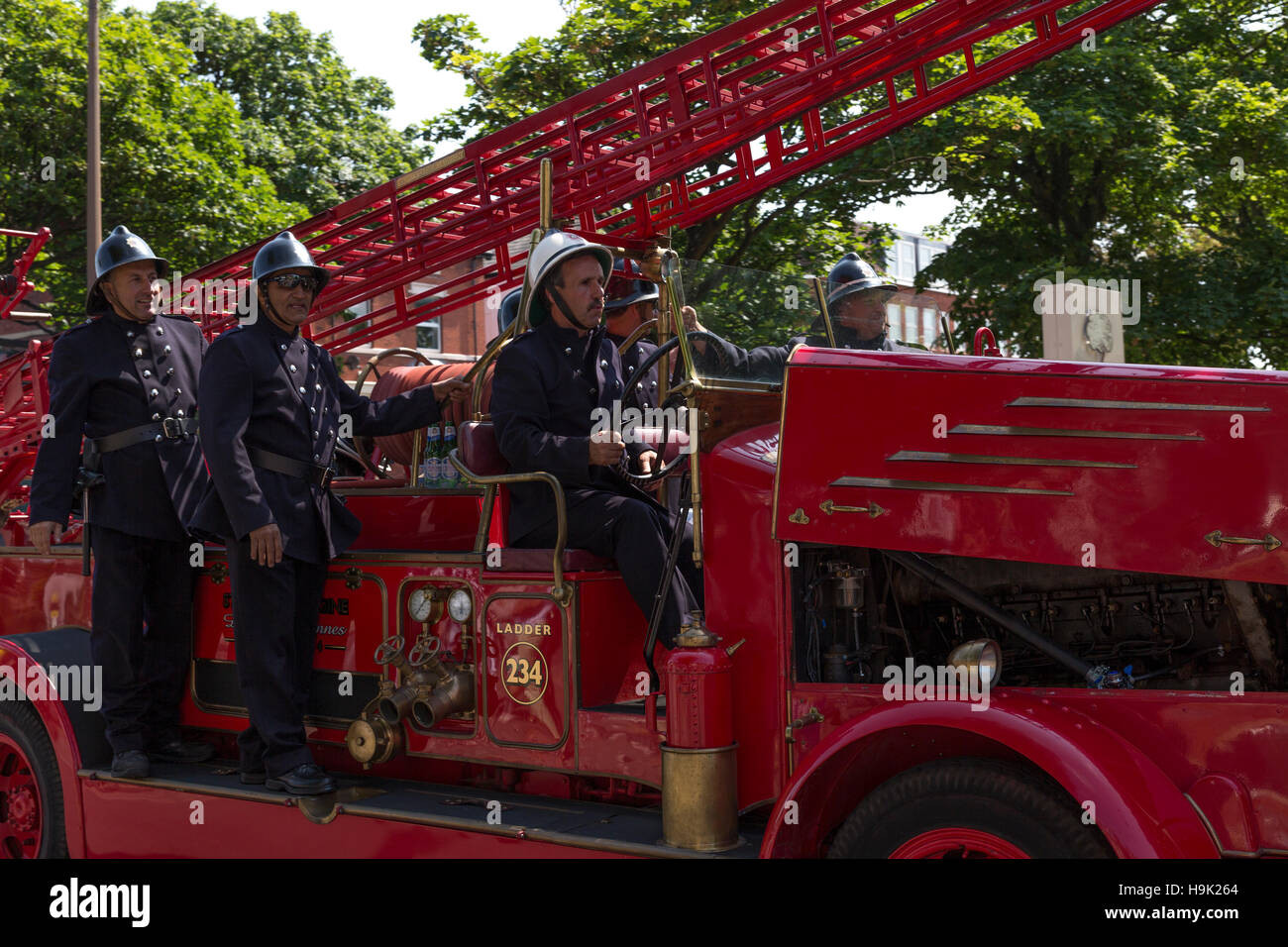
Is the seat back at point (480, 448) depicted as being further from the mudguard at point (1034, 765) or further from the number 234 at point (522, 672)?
the mudguard at point (1034, 765)

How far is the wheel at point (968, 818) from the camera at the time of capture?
2766 millimetres

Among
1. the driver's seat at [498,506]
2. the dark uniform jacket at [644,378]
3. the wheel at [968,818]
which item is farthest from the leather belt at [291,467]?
the wheel at [968,818]

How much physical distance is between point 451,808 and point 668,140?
3708 mm

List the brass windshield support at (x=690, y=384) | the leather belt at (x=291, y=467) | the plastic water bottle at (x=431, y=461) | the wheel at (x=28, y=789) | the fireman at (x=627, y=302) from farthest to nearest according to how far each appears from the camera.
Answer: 1. the fireman at (x=627, y=302)
2. the plastic water bottle at (x=431, y=461)
3. the wheel at (x=28, y=789)
4. the leather belt at (x=291, y=467)
5. the brass windshield support at (x=690, y=384)

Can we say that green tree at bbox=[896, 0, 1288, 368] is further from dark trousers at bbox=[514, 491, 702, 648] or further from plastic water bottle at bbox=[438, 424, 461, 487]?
dark trousers at bbox=[514, 491, 702, 648]

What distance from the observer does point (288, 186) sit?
2595cm

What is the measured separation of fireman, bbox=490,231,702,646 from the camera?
3.87 metres

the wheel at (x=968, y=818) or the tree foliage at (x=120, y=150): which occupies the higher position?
the tree foliage at (x=120, y=150)

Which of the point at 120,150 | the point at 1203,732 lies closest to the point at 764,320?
the point at 1203,732

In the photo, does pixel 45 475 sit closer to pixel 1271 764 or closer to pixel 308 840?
pixel 308 840

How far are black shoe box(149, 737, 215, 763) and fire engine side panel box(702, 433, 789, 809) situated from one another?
7.76ft

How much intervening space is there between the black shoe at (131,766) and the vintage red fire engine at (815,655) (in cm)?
5

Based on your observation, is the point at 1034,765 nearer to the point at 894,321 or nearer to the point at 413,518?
the point at 894,321
